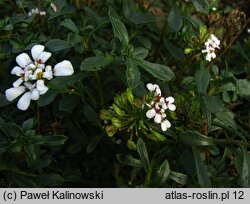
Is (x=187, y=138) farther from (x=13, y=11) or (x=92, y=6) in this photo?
(x=13, y=11)

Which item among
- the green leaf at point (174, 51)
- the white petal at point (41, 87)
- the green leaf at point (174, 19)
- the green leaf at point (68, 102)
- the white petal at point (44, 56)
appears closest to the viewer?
the white petal at point (41, 87)

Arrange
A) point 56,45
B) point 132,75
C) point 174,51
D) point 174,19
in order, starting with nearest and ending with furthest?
1. point 132,75
2. point 56,45
3. point 174,19
4. point 174,51

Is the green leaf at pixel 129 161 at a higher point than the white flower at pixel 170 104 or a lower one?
lower

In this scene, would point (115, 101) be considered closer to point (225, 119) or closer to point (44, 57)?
point (44, 57)

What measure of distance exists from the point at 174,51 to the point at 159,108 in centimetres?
64

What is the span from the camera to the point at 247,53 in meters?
2.61

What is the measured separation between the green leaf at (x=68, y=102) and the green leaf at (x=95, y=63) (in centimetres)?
29

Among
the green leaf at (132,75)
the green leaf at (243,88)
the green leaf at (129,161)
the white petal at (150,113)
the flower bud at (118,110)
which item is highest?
the green leaf at (243,88)

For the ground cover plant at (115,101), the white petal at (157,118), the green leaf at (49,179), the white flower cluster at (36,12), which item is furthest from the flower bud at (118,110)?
the white flower cluster at (36,12)

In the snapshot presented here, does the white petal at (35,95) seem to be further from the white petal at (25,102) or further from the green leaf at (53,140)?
the green leaf at (53,140)

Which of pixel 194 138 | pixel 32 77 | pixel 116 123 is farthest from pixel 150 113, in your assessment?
pixel 32 77

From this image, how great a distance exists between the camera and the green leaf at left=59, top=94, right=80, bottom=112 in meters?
1.90

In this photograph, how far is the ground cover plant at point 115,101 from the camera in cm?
171

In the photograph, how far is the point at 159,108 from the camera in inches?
65.9
